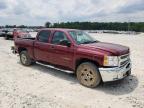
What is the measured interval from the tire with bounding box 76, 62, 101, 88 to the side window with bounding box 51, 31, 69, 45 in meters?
1.30

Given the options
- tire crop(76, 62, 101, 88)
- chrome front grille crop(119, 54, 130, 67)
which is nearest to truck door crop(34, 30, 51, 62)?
tire crop(76, 62, 101, 88)

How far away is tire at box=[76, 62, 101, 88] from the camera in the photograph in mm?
6805

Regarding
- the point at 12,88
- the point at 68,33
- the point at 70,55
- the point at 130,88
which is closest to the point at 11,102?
the point at 12,88

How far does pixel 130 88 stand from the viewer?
7012 millimetres

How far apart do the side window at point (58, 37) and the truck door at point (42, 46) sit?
336 millimetres

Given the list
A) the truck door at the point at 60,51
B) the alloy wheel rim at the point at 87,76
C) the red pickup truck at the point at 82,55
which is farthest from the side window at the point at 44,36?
the alloy wheel rim at the point at 87,76

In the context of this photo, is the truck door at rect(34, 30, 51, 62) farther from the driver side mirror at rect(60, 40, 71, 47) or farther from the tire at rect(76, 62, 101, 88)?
the tire at rect(76, 62, 101, 88)

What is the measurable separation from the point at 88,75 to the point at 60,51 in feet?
4.76

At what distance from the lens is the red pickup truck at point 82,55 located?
6.59 metres

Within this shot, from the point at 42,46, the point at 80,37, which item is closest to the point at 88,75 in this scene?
A: the point at 80,37

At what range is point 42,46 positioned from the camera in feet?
28.3

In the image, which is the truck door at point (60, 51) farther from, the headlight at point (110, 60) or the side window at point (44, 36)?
the headlight at point (110, 60)

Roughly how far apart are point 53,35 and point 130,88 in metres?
3.46

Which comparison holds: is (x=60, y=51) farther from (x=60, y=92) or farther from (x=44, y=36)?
(x=60, y=92)
